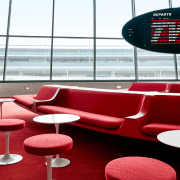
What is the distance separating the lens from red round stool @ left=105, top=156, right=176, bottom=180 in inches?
39.2

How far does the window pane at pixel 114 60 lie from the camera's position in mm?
8570

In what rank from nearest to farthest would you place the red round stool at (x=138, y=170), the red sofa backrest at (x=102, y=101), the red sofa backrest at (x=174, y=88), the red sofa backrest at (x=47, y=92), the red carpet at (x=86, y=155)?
1. the red round stool at (x=138, y=170)
2. the red carpet at (x=86, y=155)
3. the red sofa backrest at (x=102, y=101)
4. the red sofa backrest at (x=47, y=92)
5. the red sofa backrest at (x=174, y=88)

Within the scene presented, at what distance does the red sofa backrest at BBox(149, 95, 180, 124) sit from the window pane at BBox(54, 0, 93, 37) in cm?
655

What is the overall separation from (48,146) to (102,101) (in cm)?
175

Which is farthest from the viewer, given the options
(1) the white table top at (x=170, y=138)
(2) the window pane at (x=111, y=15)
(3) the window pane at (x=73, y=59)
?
(2) the window pane at (x=111, y=15)

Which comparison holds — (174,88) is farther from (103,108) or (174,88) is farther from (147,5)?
(147,5)

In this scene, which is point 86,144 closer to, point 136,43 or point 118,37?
point 136,43

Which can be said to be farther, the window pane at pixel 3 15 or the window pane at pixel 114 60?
the window pane at pixel 114 60

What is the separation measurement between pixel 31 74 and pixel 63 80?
4.67 ft

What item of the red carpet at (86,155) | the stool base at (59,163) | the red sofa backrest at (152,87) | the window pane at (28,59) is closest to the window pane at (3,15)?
the window pane at (28,59)

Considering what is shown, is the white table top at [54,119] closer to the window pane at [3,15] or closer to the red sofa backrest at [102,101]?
the red sofa backrest at [102,101]

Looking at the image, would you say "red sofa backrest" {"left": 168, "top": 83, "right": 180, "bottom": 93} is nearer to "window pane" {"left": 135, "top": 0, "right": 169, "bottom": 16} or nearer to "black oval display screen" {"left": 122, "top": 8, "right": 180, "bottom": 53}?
"black oval display screen" {"left": 122, "top": 8, "right": 180, "bottom": 53}

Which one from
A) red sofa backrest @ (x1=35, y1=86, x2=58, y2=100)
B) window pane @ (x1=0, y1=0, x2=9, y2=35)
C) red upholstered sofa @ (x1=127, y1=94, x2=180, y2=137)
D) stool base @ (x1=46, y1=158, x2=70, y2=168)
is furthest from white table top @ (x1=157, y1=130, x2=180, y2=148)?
window pane @ (x1=0, y1=0, x2=9, y2=35)

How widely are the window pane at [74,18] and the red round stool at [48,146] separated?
7170mm
